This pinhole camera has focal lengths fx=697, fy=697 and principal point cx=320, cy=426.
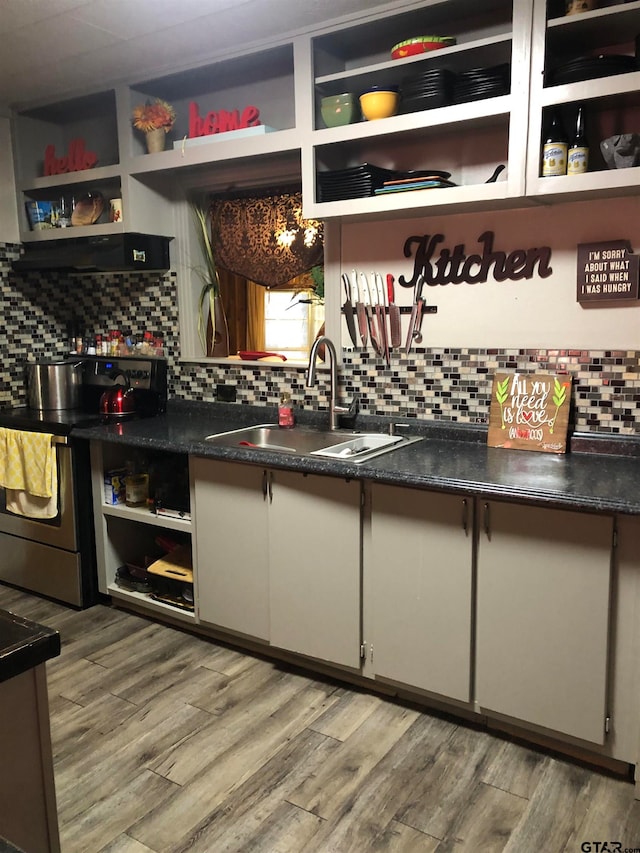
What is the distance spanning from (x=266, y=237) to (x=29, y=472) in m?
1.55

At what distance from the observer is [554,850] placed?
1.74 meters

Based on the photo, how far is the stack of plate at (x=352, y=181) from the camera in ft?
8.49

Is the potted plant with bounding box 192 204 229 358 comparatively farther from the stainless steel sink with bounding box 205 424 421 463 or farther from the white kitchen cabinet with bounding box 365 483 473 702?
the white kitchen cabinet with bounding box 365 483 473 702

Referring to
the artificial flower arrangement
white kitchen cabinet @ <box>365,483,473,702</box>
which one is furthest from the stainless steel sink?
the artificial flower arrangement

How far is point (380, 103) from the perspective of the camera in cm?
251

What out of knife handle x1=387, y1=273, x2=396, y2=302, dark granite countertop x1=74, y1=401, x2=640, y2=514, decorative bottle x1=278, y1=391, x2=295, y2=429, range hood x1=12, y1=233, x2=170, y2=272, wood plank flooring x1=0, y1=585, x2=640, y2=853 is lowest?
wood plank flooring x1=0, y1=585, x2=640, y2=853

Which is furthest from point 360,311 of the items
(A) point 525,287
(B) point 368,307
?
(A) point 525,287

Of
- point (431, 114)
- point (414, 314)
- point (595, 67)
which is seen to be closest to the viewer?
point (595, 67)

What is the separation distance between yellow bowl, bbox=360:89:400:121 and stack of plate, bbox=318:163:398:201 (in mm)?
180

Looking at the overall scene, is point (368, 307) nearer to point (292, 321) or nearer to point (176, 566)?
point (292, 321)

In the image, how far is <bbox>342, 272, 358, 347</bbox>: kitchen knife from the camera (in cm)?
295

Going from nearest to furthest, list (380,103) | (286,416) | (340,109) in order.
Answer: (380,103), (340,109), (286,416)

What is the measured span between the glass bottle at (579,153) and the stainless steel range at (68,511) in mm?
2100

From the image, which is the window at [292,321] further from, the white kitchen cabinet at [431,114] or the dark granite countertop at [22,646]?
the dark granite countertop at [22,646]
